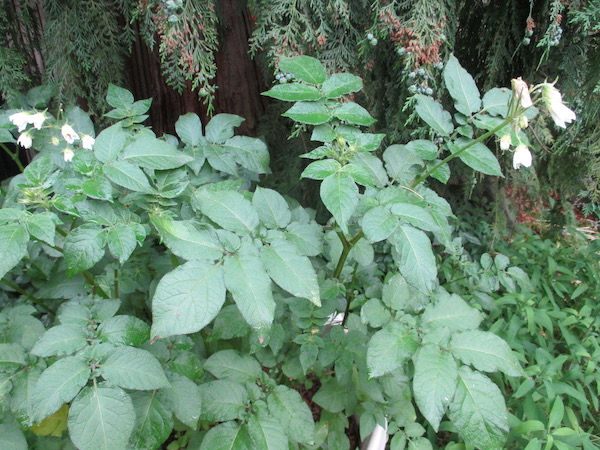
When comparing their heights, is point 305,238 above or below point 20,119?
below

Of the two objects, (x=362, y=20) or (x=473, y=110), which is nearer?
(x=473, y=110)

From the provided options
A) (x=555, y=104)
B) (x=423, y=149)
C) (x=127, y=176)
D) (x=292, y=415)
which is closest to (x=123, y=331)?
(x=127, y=176)

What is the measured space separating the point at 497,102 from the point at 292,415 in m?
0.90

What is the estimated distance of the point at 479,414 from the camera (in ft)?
2.41

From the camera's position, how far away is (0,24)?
4.80ft

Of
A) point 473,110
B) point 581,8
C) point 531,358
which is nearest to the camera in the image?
point 473,110

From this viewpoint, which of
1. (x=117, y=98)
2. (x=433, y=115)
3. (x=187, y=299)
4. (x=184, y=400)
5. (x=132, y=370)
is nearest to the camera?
(x=187, y=299)

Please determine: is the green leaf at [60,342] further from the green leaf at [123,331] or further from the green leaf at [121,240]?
the green leaf at [121,240]

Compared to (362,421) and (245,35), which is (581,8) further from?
(362,421)

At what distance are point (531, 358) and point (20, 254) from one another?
1864 millimetres

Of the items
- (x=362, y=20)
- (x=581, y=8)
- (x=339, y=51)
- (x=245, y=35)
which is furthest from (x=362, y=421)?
(x=245, y=35)

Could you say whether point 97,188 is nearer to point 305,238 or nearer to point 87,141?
point 87,141

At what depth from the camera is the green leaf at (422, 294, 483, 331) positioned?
0.91 meters

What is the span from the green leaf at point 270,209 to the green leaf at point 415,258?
29 cm
